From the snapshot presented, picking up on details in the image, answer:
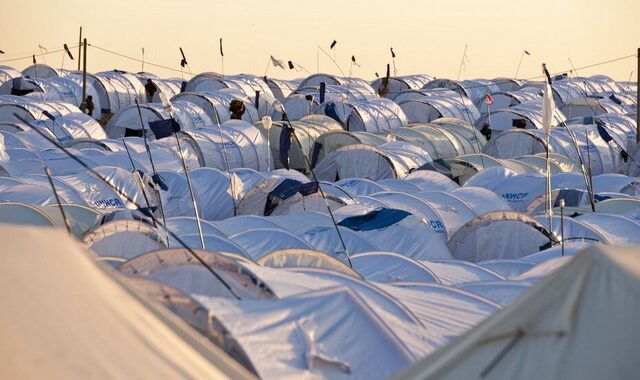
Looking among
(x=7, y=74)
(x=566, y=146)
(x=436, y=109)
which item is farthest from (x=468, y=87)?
(x=566, y=146)

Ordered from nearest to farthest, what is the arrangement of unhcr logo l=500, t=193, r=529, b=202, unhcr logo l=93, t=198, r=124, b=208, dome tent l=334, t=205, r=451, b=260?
1. dome tent l=334, t=205, r=451, b=260
2. unhcr logo l=93, t=198, r=124, b=208
3. unhcr logo l=500, t=193, r=529, b=202

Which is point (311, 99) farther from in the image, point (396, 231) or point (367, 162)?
point (396, 231)

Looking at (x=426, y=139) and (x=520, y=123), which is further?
(x=520, y=123)

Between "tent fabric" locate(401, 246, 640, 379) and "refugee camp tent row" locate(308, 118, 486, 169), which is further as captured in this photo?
"refugee camp tent row" locate(308, 118, 486, 169)

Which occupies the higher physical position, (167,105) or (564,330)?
(564,330)

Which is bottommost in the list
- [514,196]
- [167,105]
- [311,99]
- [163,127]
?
[311,99]

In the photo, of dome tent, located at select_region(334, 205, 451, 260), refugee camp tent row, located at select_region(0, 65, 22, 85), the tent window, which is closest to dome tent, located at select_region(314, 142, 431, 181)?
the tent window

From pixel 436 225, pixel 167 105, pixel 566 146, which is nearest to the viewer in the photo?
pixel 167 105

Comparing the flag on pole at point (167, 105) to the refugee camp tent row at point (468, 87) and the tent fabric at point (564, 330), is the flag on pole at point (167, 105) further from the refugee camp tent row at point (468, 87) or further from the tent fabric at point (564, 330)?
the refugee camp tent row at point (468, 87)

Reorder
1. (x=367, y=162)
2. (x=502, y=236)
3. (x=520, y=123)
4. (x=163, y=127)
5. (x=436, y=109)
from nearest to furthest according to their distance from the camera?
(x=163, y=127)
(x=502, y=236)
(x=367, y=162)
(x=520, y=123)
(x=436, y=109)

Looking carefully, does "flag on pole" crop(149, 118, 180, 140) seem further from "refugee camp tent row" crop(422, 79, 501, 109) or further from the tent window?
"refugee camp tent row" crop(422, 79, 501, 109)

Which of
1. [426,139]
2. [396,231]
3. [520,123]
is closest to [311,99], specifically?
[520,123]

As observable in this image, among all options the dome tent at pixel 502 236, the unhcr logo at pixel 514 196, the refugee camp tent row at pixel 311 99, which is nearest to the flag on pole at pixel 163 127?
the dome tent at pixel 502 236

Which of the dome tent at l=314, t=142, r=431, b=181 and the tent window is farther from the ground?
the dome tent at l=314, t=142, r=431, b=181
